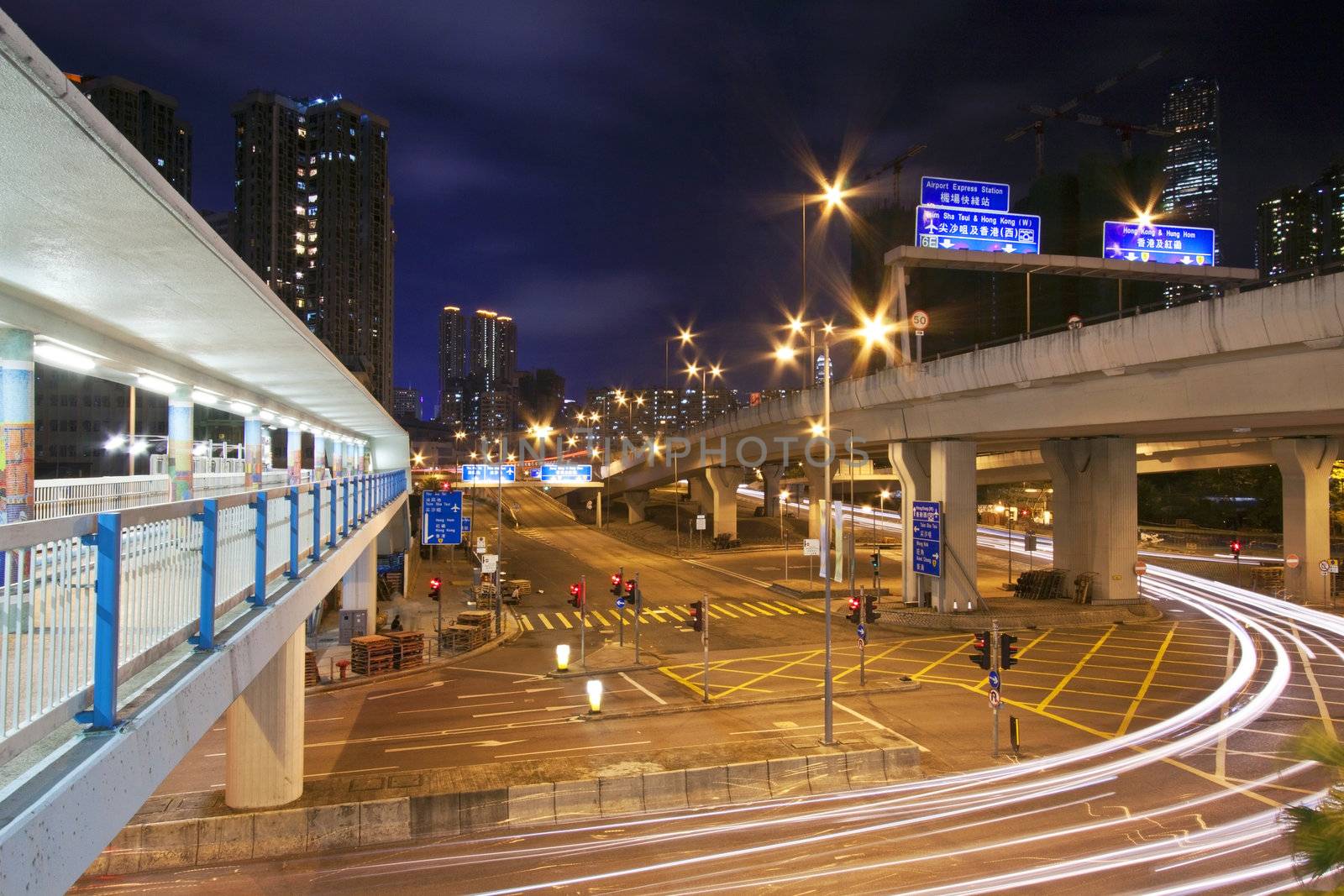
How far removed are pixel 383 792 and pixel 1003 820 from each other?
33.5 ft

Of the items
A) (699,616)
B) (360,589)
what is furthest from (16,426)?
(360,589)

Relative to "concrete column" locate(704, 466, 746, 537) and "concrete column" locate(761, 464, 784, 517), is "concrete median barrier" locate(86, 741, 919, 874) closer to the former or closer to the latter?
"concrete column" locate(704, 466, 746, 537)

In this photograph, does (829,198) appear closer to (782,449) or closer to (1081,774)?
(1081,774)

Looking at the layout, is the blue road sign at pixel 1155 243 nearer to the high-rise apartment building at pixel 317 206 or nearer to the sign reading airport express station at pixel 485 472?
the sign reading airport express station at pixel 485 472

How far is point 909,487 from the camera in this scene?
3609 cm

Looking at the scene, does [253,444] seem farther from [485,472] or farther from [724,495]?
[724,495]

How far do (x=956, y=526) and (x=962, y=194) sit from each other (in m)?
12.9

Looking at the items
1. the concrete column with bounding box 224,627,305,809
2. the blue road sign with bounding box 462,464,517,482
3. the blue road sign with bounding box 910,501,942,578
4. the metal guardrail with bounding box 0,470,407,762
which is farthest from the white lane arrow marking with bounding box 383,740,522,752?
the blue road sign with bounding box 462,464,517,482

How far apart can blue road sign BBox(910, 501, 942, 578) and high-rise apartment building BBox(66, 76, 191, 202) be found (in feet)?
304

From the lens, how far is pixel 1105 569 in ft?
116

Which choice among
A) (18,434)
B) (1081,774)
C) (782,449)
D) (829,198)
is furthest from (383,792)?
(782,449)

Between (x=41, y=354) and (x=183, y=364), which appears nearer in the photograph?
(x=41, y=354)

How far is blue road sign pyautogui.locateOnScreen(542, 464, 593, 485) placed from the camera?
213ft

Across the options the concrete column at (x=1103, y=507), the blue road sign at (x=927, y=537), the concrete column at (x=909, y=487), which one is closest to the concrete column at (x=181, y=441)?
the blue road sign at (x=927, y=537)
